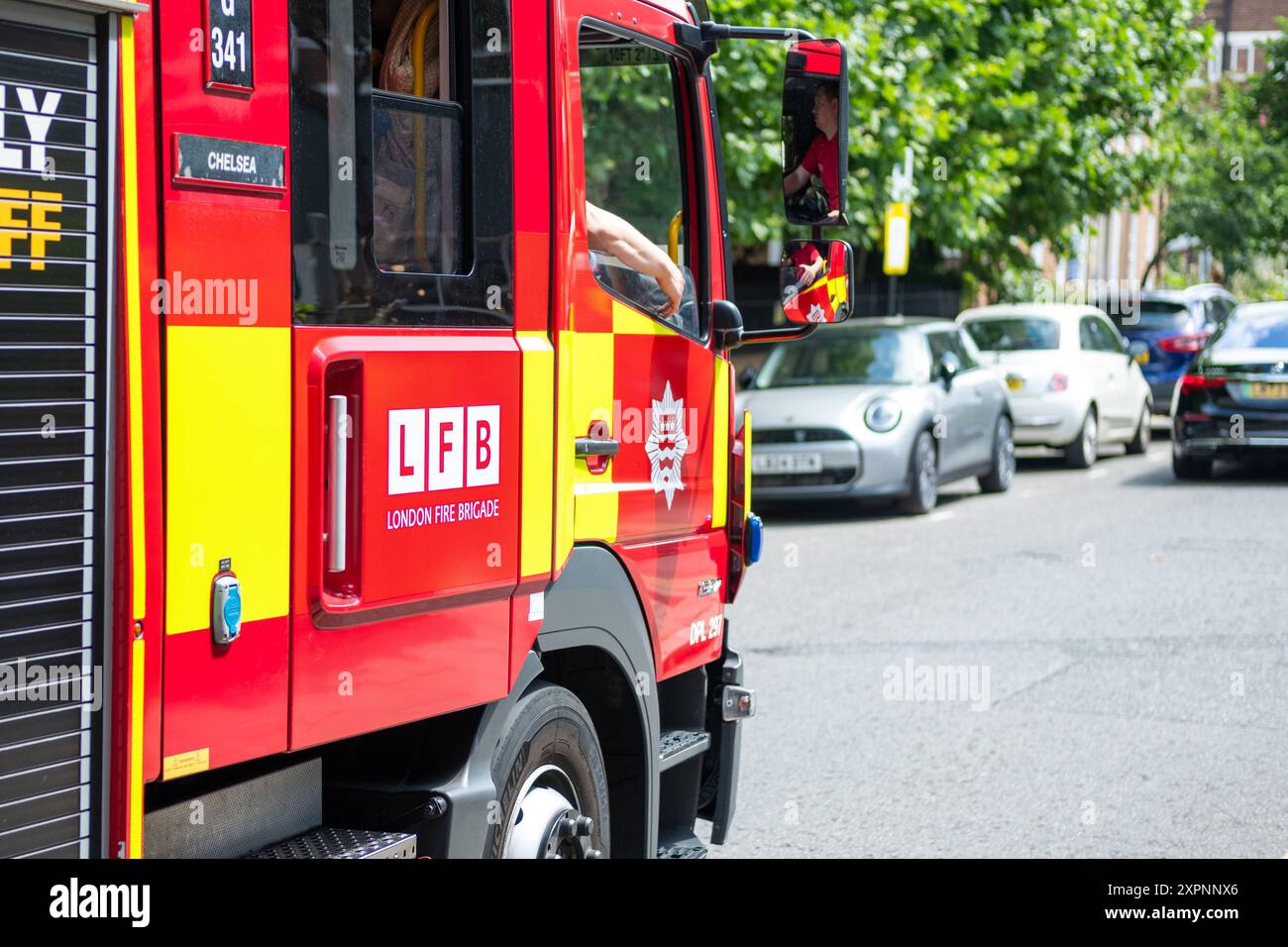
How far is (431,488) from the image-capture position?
3.29m

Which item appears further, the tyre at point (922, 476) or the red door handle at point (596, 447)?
the tyre at point (922, 476)

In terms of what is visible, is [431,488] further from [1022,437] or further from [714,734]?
[1022,437]

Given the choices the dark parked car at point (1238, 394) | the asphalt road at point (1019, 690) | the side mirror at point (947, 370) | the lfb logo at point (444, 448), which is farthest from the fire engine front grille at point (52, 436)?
the dark parked car at point (1238, 394)

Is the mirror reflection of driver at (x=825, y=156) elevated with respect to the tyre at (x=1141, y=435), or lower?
elevated

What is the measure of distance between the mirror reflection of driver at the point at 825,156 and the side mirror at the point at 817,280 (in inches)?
6.8

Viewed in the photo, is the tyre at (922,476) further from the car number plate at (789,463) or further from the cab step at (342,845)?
the cab step at (342,845)

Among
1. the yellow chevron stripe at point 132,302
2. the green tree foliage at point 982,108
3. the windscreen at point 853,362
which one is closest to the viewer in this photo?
the yellow chevron stripe at point 132,302

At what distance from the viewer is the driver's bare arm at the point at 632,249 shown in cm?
418

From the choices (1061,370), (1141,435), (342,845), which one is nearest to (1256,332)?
(1061,370)

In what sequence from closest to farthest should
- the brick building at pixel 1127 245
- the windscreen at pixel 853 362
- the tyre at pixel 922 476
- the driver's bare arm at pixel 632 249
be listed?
the driver's bare arm at pixel 632 249 → the tyre at pixel 922 476 → the windscreen at pixel 853 362 → the brick building at pixel 1127 245

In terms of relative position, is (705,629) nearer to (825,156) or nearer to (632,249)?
(632,249)

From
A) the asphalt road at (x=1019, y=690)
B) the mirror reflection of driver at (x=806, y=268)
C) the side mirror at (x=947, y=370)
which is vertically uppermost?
the mirror reflection of driver at (x=806, y=268)
